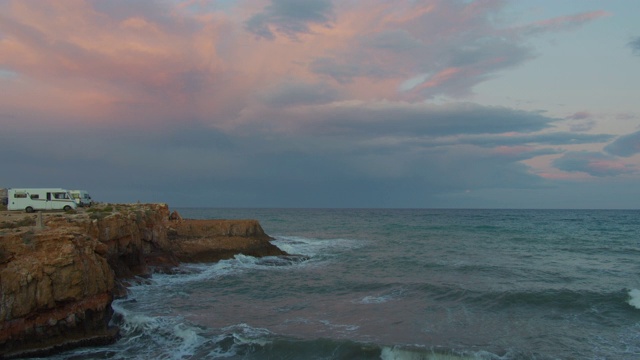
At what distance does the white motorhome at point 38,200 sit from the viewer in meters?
31.0

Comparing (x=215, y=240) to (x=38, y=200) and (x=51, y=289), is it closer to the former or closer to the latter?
(x=38, y=200)

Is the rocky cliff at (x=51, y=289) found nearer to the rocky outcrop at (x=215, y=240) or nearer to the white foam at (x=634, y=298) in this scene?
the rocky outcrop at (x=215, y=240)

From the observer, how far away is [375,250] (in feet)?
140

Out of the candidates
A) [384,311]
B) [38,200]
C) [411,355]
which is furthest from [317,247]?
[411,355]

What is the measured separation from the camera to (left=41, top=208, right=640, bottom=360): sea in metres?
14.4

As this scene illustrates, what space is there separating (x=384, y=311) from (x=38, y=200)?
2751 centimetres

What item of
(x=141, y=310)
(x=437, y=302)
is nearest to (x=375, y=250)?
(x=437, y=302)

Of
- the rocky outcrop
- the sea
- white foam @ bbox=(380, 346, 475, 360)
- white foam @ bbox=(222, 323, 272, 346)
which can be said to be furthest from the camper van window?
white foam @ bbox=(380, 346, 475, 360)

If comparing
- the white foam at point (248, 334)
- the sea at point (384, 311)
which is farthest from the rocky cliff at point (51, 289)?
the white foam at point (248, 334)

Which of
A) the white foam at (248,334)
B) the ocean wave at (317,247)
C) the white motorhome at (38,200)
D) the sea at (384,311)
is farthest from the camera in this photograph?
A: the ocean wave at (317,247)

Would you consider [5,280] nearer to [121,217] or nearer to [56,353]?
[56,353]

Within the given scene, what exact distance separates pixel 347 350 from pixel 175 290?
508 inches

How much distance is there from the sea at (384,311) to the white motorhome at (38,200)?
11.4 metres

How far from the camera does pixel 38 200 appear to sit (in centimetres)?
3150
